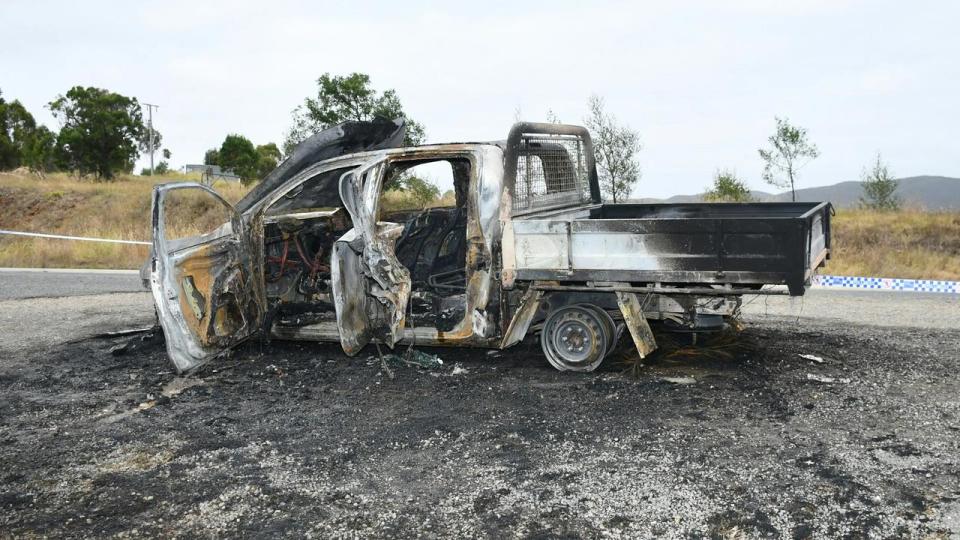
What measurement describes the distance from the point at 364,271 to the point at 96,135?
1605 inches

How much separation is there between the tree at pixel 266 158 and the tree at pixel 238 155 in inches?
17.8

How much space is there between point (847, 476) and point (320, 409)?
125 inches

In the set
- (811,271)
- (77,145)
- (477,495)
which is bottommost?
(477,495)

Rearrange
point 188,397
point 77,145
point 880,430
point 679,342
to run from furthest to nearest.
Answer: point 77,145, point 679,342, point 188,397, point 880,430

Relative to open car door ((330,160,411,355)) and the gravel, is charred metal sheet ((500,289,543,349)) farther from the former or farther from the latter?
open car door ((330,160,411,355))

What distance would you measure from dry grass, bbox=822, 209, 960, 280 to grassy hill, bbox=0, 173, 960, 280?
0.8 inches

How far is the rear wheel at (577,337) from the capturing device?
571cm

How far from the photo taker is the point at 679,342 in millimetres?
6426

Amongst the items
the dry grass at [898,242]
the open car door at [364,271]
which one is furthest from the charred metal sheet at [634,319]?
the dry grass at [898,242]

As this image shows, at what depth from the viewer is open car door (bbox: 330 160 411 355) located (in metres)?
5.57

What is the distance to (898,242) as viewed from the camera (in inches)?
880

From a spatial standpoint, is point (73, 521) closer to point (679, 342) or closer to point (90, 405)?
point (90, 405)

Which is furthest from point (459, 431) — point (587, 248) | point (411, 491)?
point (587, 248)

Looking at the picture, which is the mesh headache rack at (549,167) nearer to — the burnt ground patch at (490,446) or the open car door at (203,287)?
the burnt ground patch at (490,446)
